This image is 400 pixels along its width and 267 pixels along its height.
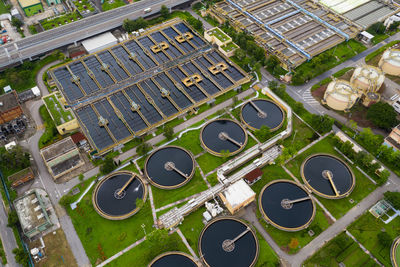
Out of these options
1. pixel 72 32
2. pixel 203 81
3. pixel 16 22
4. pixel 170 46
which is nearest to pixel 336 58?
pixel 203 81

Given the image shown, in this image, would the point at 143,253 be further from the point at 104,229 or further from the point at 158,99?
the point at 158,99

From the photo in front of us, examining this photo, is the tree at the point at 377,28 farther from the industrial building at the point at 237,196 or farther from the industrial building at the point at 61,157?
the industrial building at the point at 61,157

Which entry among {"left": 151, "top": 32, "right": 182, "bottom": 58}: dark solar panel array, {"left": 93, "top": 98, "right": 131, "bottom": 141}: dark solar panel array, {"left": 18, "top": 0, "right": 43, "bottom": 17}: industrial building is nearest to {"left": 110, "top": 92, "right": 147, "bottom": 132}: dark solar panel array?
{"left": 93, "top": 98, "right": 131, "bottom": 141}: dark solar panel array

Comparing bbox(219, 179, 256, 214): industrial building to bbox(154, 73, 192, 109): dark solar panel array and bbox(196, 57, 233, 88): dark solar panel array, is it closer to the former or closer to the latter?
bbox(154, 73, 192, 109): dark solar panel array

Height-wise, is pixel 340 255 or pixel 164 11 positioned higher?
pixel 164 11

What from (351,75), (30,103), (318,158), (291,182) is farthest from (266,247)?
(30,103)

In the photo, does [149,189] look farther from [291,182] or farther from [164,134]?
[291,182]
